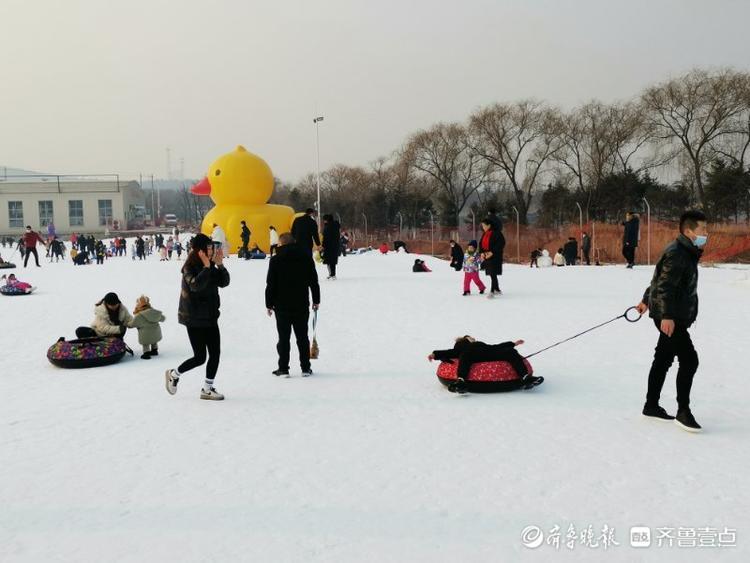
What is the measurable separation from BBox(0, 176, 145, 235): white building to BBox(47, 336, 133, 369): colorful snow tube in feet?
249

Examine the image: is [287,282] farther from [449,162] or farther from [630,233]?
[449,162]

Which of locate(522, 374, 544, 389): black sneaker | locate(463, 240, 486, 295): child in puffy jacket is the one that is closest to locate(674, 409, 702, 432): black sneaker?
locate(522, 374, 544, 389): black sneaker

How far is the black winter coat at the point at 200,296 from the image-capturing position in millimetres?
5824

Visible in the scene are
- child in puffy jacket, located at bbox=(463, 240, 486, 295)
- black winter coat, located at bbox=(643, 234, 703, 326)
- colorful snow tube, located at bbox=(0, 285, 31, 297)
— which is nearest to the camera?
black winter coat, located at bbox=(643, 234, 703, 326)

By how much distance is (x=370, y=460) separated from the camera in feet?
14.8

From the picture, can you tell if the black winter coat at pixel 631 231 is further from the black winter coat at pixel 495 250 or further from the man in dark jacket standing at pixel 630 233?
the black winter coat at pixel 495 250

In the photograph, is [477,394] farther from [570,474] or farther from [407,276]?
[407,276]

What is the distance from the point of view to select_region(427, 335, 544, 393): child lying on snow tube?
6.12 m

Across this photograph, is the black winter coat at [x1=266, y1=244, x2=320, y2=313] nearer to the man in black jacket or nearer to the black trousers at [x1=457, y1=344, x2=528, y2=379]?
the man in black jacket

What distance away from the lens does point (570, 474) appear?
4184mm

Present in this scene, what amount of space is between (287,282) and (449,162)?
175 feet

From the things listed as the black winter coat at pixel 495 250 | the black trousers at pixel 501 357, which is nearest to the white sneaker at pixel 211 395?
the black trousers at pixel 501 357

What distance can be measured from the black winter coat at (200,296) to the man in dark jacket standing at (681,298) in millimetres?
3499

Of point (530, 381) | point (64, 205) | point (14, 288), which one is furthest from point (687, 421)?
point (64, 205)
